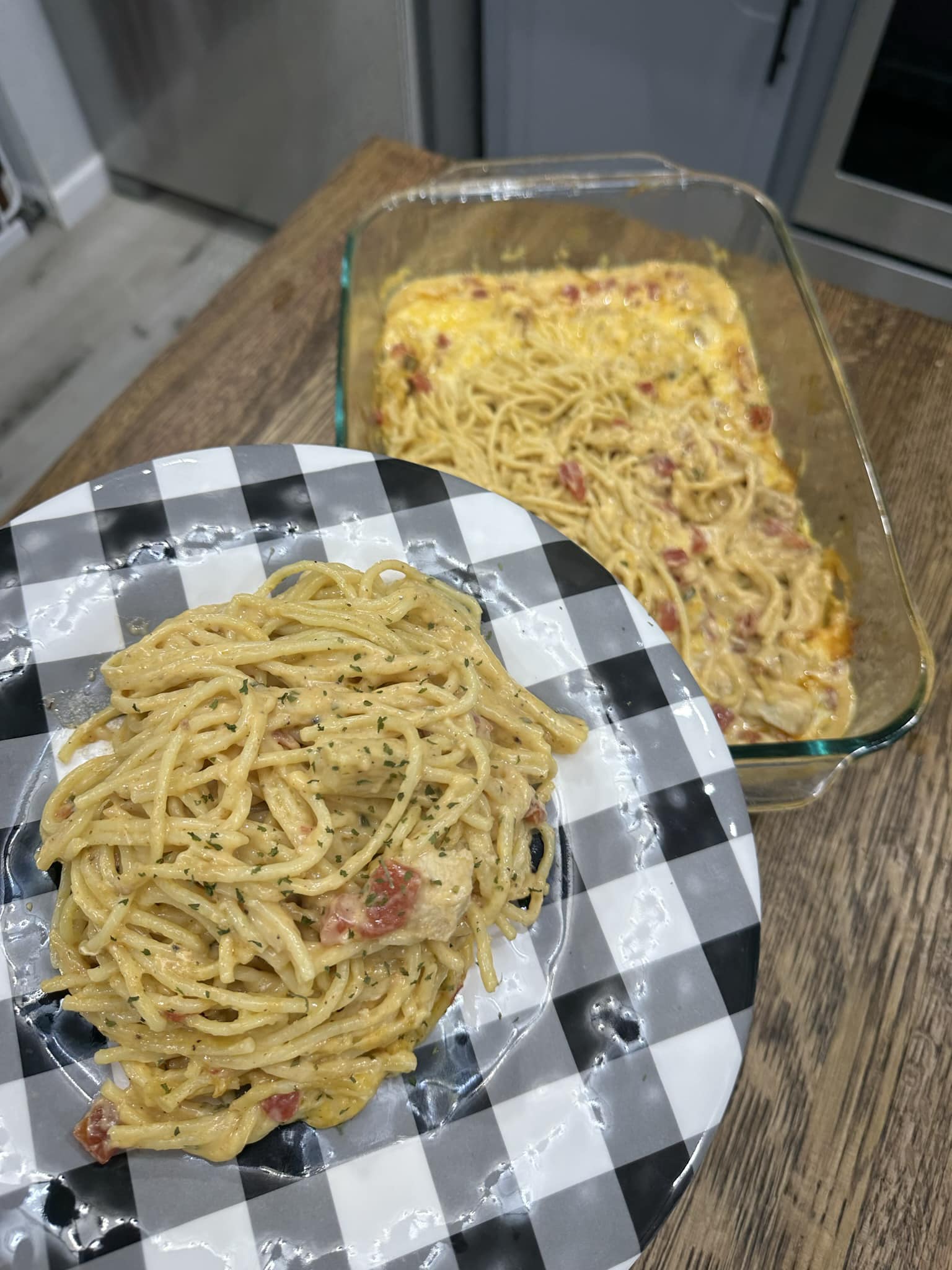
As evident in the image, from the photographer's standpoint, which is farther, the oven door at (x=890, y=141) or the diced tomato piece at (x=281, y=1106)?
the oven door at (x=890, y=141)

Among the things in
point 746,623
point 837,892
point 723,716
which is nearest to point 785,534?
point 746,623

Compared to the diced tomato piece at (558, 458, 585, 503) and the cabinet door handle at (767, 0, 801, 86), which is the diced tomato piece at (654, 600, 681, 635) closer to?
the diced tomato piece at (558, 458, 585, 503)

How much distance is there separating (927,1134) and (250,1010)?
1.22 meters

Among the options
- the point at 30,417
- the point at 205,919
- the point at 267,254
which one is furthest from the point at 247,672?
the point at 30,417

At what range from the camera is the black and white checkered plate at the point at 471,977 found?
1.06 metres

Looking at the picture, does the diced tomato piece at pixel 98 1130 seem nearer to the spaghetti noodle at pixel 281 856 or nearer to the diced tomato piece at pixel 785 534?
the spaghetti noodle at pixel 281 856

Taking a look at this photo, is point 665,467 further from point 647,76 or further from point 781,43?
point 647,76

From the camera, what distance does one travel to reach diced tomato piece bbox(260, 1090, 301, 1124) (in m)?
1.13

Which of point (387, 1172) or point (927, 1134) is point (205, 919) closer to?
point (387, 1172)

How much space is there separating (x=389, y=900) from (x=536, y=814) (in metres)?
0.27

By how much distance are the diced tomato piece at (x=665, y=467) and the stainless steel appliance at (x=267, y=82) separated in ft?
7.45

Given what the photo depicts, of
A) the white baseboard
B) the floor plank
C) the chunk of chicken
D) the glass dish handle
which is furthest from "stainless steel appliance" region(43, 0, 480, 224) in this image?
the chunk of chicken

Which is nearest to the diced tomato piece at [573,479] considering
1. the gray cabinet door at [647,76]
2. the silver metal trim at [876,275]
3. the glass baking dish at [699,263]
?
the glass baking dish at [699,263]

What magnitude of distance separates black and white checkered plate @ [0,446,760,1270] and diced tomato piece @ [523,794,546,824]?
27 millimetres
